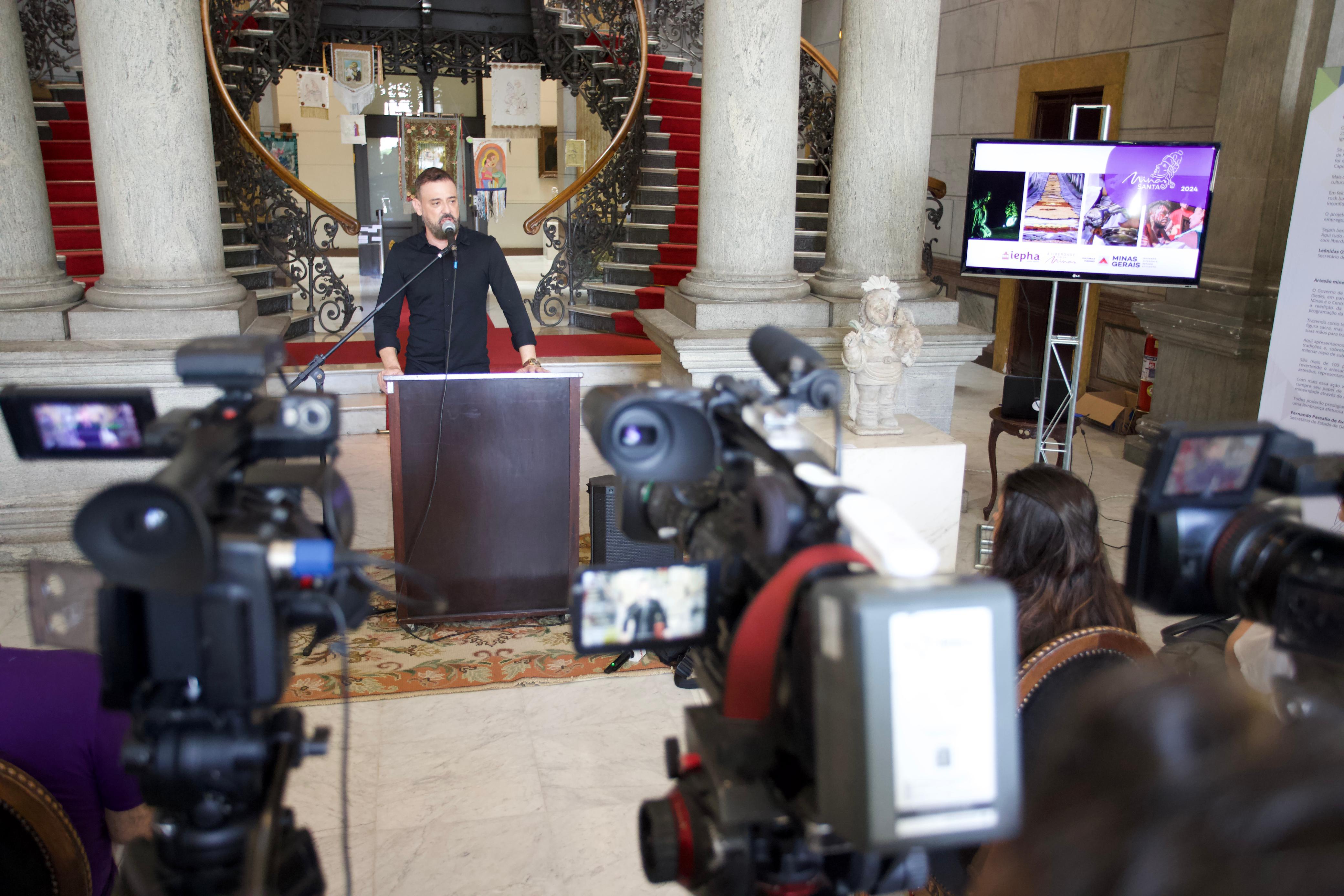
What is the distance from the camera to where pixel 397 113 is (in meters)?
13.7

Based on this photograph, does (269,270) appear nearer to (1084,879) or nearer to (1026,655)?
(1026,655)

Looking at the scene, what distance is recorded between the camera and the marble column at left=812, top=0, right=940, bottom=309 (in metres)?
4.79

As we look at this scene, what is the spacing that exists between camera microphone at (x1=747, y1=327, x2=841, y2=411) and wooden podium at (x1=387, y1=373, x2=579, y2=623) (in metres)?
2.49

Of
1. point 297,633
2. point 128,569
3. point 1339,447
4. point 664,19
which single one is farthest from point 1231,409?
point 664,19

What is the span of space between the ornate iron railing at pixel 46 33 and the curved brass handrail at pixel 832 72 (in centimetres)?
566

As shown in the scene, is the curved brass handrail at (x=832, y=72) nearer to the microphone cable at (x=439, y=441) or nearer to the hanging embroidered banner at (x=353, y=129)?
the hanging embroidered banner at (x=353, y=129)

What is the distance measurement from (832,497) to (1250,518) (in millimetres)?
504

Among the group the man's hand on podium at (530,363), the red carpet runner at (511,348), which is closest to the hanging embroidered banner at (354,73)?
the red carpet runner at (511,348)

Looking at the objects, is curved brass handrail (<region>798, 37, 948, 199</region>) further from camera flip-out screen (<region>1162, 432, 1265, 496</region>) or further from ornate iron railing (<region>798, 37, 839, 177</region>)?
camera flip-out screen (<region>1162, 432, 1265, 496</region>)

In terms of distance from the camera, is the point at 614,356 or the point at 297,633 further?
the point at 614,356

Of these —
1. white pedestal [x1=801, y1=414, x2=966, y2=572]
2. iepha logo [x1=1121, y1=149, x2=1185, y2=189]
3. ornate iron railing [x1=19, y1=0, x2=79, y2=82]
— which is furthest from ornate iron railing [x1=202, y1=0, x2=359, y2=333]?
iepha logo [x1=1121, y1=149, x2=1185, y2=189]

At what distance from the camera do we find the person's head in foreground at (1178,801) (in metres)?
0.65

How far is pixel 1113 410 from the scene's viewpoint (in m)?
6.91

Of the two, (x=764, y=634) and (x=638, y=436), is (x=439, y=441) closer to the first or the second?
(x=638, y=436)
